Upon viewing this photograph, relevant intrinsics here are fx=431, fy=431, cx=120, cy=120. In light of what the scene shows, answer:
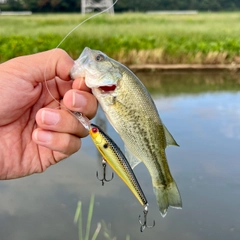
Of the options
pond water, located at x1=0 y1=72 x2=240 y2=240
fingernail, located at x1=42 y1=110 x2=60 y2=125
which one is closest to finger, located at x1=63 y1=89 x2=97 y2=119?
fingernail, located at x1=42 y1=110 x2=60 y2=125

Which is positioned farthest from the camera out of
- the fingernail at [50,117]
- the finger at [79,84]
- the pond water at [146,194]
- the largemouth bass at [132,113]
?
the pond water at [146,194]

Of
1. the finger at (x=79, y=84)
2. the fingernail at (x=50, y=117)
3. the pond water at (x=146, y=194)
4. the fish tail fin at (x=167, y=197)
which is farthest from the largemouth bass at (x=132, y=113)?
the pond water at (x=146, y=194)

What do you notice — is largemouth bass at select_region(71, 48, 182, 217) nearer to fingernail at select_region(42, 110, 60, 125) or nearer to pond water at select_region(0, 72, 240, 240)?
fingernail at select_region(42, 110, 60, 125)

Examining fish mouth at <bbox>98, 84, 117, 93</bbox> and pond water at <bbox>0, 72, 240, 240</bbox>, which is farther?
pond water at <bbox>0, 72, 240, 240</bbox>

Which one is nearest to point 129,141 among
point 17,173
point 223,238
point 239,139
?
point 17,173

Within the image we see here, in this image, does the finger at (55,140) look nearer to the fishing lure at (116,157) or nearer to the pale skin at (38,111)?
the pale skin at (38,111)

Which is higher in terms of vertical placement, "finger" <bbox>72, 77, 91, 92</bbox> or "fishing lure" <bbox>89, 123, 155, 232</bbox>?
"finger" <bbox>72, 77, 91, 92</bbox>

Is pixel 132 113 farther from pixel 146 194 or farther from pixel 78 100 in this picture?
pixel 146 194
